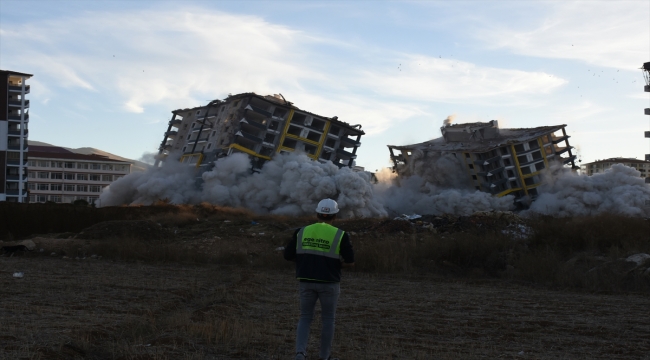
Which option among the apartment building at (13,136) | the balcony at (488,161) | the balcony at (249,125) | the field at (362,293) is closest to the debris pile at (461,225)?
the field at (362,293)

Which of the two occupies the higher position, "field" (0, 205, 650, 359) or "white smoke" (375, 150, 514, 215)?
"white smoke" (375, 150, 514, 215)

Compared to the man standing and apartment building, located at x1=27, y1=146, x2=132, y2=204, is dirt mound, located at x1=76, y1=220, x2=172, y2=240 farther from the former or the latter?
apartment building, located at x1=27, y1=146, x2=132, y2=204

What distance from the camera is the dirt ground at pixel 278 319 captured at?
10750 mm

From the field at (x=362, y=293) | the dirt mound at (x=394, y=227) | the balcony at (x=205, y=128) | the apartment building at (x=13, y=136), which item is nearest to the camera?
the field at (x=362, y=293)

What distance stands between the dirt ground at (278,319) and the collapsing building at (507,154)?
35.6 meters

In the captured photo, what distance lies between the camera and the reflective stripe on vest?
968 centimetres

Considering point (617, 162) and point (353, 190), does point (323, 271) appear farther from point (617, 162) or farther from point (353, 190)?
point (617, 162)

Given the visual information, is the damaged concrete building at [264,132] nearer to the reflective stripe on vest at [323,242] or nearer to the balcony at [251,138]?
the balcony at [251,138]

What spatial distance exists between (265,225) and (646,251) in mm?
19888

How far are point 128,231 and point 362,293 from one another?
18.0 metres

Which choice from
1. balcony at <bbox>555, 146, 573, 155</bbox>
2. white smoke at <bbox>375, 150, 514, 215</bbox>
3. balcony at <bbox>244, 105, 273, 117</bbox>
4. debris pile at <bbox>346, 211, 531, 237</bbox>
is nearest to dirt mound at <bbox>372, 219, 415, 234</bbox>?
debris pile at <bbox>346, 211, 531, 237</bbox>

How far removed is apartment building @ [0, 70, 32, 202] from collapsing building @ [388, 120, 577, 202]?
53.0 m

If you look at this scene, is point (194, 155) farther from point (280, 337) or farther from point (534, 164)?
point (280, 337)

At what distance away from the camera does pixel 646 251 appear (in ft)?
86.7
